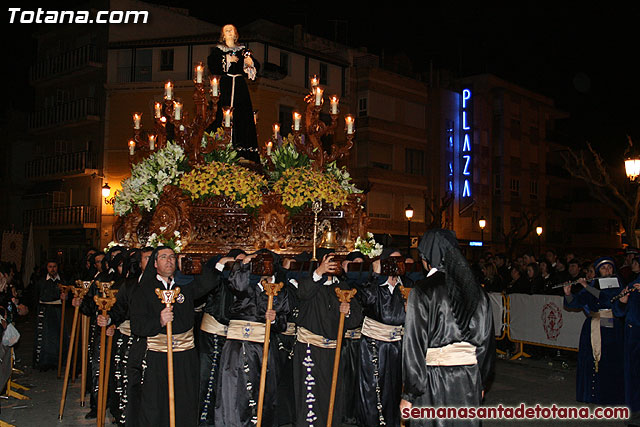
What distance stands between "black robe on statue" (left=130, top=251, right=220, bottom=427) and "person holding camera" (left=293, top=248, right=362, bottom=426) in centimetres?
128

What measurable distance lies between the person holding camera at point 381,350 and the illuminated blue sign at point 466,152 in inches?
1261

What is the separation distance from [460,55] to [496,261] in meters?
28.6

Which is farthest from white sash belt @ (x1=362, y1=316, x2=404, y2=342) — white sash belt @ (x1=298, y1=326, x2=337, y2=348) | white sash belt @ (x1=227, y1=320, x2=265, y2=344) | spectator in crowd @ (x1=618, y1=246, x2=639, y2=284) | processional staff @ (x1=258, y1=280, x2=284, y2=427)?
spectator in crowd @ (x1=618, y1=246, x2=639, y2=284)

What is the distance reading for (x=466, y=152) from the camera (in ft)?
129

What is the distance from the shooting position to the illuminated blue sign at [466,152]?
39188 mm

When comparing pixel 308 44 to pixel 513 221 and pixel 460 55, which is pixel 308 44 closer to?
pixel 460 55

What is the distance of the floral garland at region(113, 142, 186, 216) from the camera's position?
29.0ft

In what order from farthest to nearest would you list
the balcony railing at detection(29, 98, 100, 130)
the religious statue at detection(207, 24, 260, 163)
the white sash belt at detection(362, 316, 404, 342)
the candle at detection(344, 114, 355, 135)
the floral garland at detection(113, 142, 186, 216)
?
the balcony railing at detection(29, 98, 100, 130)
the religious statue at detection(207, 24, 260, 163)
the candle at detection(344, 114, 355, 135)
the floral garland at detection(113, 142, 186, 216)
the white sash belt at detection(362, 316, 404, 342)

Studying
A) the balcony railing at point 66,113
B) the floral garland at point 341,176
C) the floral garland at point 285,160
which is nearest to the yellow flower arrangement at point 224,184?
the floral garland at point 285,160

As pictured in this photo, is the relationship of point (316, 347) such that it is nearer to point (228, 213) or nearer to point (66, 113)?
point (228, 213)

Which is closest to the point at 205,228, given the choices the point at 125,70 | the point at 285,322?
the point at 285,322

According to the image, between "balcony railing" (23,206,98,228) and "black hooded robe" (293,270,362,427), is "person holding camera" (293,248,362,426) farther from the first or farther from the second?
"balcony railing" (23,206,98,228)

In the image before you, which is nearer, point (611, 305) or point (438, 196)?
point (611, 305)

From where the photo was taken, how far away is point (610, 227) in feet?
175
